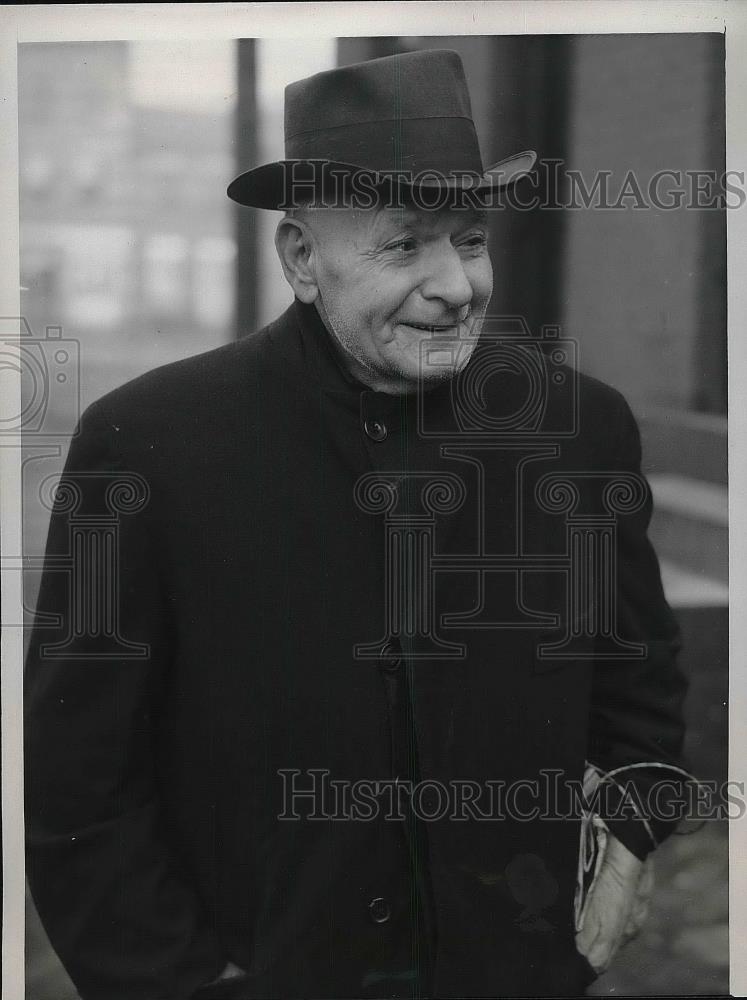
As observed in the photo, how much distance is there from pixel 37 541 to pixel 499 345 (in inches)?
40.6

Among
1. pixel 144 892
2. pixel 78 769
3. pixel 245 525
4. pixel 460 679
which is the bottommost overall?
pixel 144 892

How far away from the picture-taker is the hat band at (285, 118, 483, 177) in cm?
204

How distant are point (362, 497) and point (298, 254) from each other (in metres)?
0.50

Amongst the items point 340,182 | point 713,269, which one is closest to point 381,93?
point 340,182

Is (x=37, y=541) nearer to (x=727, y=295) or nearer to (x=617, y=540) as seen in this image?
(x=617, y=540)

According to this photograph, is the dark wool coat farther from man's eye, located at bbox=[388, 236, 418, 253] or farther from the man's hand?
man's eye, located at bbox=[388, 236, 418, 253]

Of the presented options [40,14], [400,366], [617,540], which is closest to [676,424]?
[617,540]

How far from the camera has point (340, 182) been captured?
2.05 meters

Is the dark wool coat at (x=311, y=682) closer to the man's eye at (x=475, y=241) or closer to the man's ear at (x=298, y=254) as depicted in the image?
the man's ear at (x=298, y=254)

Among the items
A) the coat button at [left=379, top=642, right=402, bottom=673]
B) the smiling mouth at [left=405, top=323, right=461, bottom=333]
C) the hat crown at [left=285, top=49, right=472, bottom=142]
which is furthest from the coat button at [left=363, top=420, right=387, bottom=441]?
the hat crown at [left=285, top=49, right=472, bottom=142]

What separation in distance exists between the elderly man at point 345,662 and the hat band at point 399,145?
1.3 inches

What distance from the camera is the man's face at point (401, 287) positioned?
2053 millimetres

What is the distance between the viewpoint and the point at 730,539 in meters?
2.25

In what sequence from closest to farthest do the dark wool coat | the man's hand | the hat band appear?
the hat band
the dark wool coat
the man's hand
